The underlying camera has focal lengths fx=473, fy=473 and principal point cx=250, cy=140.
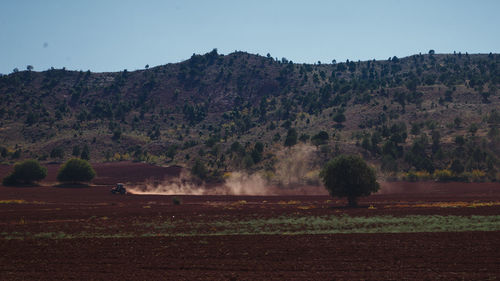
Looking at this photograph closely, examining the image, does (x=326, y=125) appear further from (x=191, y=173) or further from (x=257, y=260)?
(x=257, y=260)

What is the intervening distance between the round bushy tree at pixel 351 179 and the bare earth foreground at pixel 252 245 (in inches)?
229

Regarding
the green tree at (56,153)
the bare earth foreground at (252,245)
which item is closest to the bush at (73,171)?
the green tree at (56,153)

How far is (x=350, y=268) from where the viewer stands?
859 inches

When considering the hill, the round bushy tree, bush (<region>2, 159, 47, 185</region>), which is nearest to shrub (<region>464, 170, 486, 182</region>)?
the hill

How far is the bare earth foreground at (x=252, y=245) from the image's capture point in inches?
843

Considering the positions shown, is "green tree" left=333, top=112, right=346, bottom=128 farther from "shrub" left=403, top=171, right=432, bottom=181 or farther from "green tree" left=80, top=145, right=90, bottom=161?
"green tree" left=80, top=145, right=90, bottom=161

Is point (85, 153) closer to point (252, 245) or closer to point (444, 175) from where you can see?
point (444, 175)

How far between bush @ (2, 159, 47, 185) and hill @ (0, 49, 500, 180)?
32745mm

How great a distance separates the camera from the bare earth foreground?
21406 millimetres

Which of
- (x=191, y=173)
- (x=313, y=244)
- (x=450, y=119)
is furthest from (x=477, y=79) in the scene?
(x=313, y=244)

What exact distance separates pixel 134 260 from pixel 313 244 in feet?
34.7

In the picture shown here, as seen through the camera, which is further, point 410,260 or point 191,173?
point 191,173

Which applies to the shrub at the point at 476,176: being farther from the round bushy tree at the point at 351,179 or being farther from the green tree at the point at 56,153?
the green tree at the point at 56,153

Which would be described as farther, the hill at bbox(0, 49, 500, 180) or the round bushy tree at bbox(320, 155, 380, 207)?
the hill at bbox(0, 49, 500, 180)
